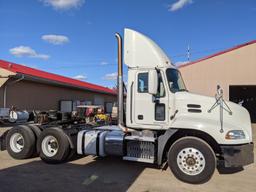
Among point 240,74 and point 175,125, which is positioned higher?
point 240,74

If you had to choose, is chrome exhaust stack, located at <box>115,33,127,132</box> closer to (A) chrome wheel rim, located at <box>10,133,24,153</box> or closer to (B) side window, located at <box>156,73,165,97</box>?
(B) side window, located at <box>156,73,165,97</box>

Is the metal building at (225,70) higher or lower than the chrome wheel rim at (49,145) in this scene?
higher

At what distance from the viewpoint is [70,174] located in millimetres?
7688

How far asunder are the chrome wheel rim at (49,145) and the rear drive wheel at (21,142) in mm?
473

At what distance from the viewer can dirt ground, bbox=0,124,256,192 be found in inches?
261

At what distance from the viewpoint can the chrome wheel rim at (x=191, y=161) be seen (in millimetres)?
7066

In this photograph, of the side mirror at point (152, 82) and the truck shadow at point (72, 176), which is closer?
the truck shadow at point (72, 176)

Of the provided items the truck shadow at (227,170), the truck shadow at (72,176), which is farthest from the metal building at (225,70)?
the truck shadow at (72,176)

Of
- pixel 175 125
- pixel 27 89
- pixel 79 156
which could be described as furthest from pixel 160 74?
pixel 27 89

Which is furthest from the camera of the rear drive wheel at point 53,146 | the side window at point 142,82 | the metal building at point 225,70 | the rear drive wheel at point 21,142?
the metal building at point 225,70

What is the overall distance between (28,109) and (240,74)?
15894mm

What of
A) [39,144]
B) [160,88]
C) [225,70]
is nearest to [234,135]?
[160,88]

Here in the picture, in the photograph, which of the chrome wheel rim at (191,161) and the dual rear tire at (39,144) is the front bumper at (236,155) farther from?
the dual rear tire at (39,144)

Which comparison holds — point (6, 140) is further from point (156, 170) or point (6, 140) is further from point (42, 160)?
point (156, 170)
